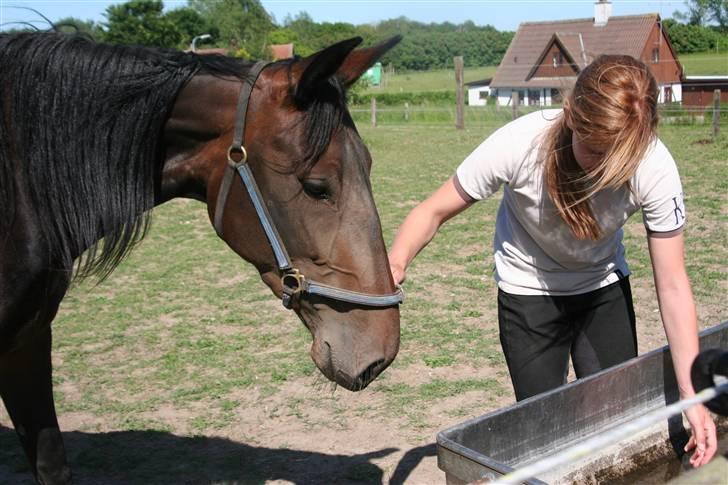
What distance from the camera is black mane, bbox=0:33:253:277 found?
7.28 feet

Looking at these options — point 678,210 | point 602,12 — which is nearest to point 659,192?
point 678,210

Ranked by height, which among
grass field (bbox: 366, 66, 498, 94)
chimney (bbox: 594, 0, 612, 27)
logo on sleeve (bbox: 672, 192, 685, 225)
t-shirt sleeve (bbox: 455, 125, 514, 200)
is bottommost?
logo on sleeve (bbox: 672, 192, 685, 225)

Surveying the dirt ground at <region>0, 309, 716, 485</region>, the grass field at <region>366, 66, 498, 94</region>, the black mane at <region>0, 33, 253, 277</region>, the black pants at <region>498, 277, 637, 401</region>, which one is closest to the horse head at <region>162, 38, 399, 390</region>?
the black mane at <region>0, 33, 253, 277</region>

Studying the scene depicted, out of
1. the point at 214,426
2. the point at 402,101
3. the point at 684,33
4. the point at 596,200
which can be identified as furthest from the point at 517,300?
the point at 402,101

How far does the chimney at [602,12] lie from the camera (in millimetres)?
36188

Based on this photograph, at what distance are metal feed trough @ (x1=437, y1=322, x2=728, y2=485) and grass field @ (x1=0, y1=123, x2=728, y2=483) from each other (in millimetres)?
665

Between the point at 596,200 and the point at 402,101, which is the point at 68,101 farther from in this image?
the point at 402,101

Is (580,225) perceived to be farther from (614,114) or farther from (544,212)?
(614,114)

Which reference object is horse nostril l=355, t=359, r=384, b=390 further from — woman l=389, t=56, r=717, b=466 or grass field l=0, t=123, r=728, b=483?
grass field l=0, t=123, r=728, b=483

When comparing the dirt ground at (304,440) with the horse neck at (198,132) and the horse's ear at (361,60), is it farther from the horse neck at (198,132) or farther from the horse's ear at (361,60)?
the horse's ear at (361,60)

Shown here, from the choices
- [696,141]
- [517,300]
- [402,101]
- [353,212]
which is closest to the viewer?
[353,212]

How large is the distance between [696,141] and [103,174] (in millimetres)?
14802

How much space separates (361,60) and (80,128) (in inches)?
35.4

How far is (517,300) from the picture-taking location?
2666 millimetres
